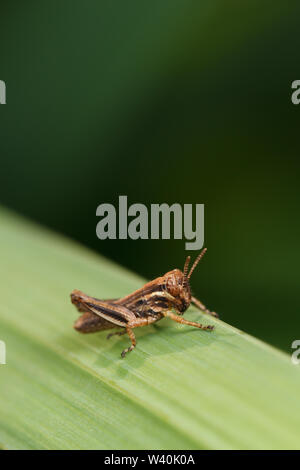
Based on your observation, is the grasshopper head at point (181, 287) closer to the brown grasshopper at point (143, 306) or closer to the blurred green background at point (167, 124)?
the brown grasshopper at point (143, 306)

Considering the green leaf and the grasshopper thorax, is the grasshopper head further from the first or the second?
the green leaf

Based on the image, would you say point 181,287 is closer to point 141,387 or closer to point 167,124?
point 141,387

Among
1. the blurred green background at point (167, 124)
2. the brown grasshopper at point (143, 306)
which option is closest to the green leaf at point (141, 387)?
the brown grasshopper at point (143, 306)

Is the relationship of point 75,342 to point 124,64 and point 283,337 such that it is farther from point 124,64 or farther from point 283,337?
point 124,64

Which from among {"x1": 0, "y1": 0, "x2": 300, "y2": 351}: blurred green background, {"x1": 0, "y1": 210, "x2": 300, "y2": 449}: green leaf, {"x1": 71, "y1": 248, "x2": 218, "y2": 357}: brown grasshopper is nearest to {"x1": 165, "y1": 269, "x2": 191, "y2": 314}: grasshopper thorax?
{"x1": 71, "y1": 248, "x2": 218, "y2": 357}: brown grasshopper

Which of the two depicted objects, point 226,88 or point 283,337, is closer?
point 283,337

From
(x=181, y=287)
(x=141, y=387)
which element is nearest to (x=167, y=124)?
(x=181, y=287)

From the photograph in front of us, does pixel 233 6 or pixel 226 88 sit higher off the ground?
pixel 233 6
